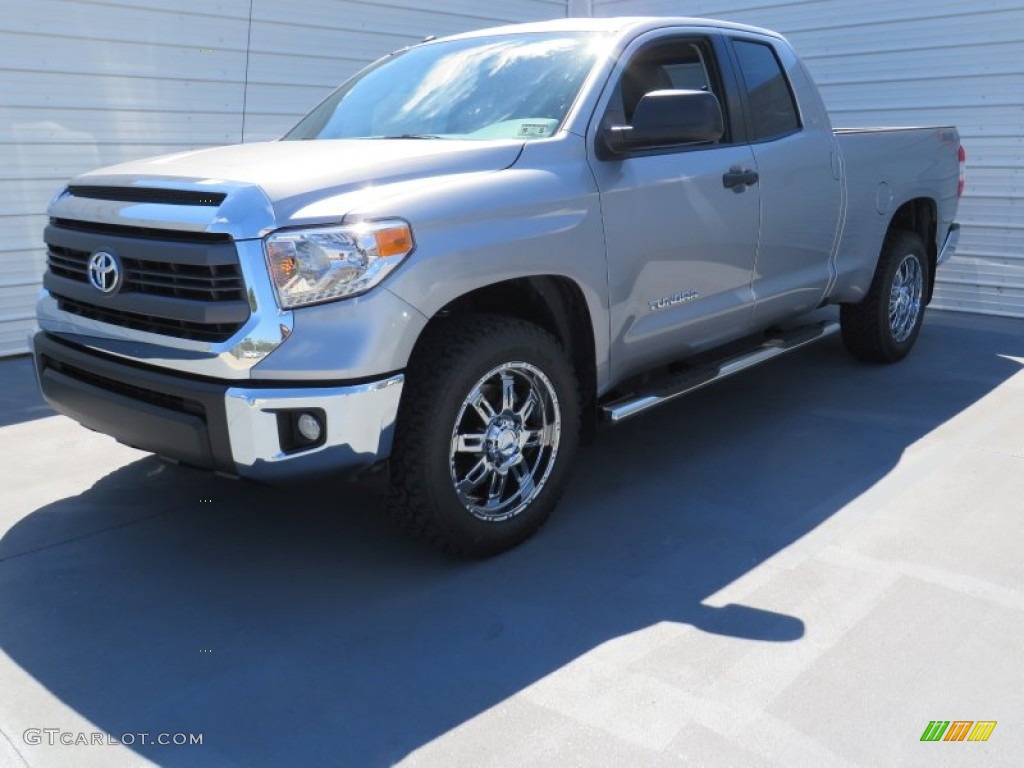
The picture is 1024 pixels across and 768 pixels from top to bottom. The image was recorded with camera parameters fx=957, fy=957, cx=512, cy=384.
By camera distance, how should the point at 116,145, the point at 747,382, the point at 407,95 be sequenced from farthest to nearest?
1. the point at 116,145
2. the point at 747,382
3. the point at 407,95

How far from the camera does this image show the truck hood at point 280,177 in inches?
111

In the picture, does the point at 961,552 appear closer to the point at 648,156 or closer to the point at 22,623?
the point at 648,156

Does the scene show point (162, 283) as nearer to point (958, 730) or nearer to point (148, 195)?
point (148, 195)

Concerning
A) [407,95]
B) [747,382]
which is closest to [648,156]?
[407,95]

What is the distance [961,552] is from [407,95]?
9.35 feet

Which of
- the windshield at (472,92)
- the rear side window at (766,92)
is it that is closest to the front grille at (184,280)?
the windshield at (472,92)

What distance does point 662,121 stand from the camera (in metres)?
3.56

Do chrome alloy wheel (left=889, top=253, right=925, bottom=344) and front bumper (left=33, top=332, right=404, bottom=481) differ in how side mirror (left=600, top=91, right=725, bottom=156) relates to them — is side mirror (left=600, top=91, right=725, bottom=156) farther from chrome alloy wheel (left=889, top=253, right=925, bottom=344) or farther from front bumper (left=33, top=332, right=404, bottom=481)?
chrome alloy wheel (left=889, top=253, right=925, bottom=344)

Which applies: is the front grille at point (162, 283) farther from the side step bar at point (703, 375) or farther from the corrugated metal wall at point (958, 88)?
the corrugated metal wall at point (958, 88)

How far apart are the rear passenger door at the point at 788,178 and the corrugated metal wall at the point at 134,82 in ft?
14.9

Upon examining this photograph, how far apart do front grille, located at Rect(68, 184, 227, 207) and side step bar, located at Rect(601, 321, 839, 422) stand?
168 centimetres

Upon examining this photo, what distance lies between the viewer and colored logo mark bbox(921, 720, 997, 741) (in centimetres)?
238

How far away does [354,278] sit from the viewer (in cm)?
284

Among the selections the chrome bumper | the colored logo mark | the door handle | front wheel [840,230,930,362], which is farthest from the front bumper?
front wheel [840,230,930,362]
